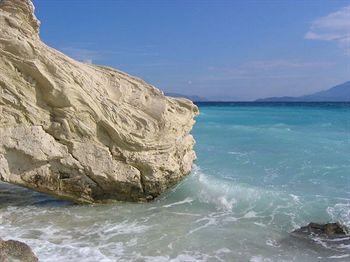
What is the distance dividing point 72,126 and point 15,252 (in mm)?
3668

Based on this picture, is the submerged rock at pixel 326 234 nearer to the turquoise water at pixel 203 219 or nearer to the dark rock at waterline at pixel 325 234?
the dark rock at waterline at pixel 325 234

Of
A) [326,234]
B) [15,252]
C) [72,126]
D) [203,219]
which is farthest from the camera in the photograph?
[72,126]

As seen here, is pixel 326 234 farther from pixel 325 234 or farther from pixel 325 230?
pixel 325 230

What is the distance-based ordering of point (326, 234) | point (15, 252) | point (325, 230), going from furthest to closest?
point (325, 230)
point (326, 234)
point (15, 252)

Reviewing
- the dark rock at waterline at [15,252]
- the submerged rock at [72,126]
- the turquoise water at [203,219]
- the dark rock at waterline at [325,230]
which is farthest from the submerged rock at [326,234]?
the dark rock at waterline at [15,252]

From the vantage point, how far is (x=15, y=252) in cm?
644

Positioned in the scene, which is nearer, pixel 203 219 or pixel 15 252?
pixel 15 252

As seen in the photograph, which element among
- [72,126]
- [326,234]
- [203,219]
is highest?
[72,126]

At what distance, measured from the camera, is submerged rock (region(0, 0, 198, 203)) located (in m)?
9.25

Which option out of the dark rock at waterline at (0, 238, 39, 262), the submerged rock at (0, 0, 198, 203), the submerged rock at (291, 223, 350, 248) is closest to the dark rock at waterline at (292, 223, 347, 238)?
the submerged rock at (291, 223, 350, 248)

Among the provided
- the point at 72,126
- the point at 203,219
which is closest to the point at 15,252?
the point at 72,126

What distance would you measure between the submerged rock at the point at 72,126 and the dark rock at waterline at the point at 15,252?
2.70 meters

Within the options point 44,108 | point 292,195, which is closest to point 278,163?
point 292,195

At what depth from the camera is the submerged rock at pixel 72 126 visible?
9250 millimetres
